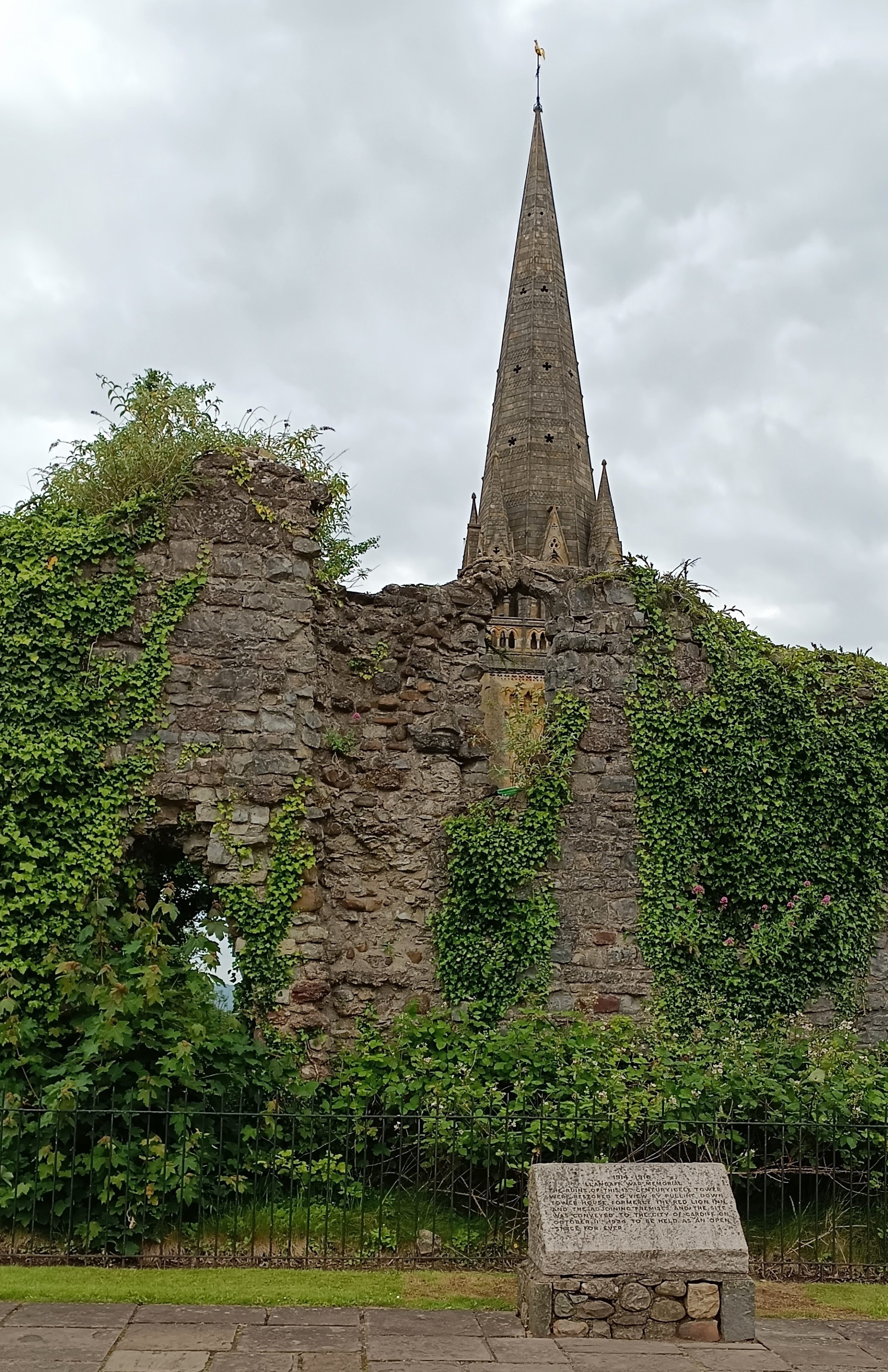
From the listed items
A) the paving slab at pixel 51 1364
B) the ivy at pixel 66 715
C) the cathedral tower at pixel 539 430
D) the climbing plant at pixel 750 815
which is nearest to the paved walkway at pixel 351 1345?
the paving slab at pixel 51 1364

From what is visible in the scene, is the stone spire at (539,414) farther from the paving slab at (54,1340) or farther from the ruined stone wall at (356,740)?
the paving slab at (54,1340)

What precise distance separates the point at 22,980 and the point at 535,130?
44.8 m

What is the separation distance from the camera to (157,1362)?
5402 millimetres

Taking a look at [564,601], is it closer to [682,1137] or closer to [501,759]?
[501,759]

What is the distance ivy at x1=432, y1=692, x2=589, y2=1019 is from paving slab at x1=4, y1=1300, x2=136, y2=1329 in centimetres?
405

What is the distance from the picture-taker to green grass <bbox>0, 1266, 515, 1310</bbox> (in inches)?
253

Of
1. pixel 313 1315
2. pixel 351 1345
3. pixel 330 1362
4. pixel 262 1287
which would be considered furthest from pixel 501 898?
pixel 330 1362

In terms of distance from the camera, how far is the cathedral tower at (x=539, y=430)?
4078cm

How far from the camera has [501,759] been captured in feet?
34.6

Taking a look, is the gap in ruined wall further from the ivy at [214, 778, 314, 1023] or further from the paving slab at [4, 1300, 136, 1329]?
the paving slab at [4, 1300, 136, 1329]

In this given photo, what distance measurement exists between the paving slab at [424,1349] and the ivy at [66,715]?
3.70 metres

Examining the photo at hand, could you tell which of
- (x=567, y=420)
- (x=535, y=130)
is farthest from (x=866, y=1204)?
(x=535, y=130)

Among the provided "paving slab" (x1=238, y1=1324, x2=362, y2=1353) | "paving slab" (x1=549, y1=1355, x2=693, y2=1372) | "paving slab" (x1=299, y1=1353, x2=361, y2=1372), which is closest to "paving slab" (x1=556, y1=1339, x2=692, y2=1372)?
"paving slab" (x1=549, y1=1355, x2=693, y2=1372)

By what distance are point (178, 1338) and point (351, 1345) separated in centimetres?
87
